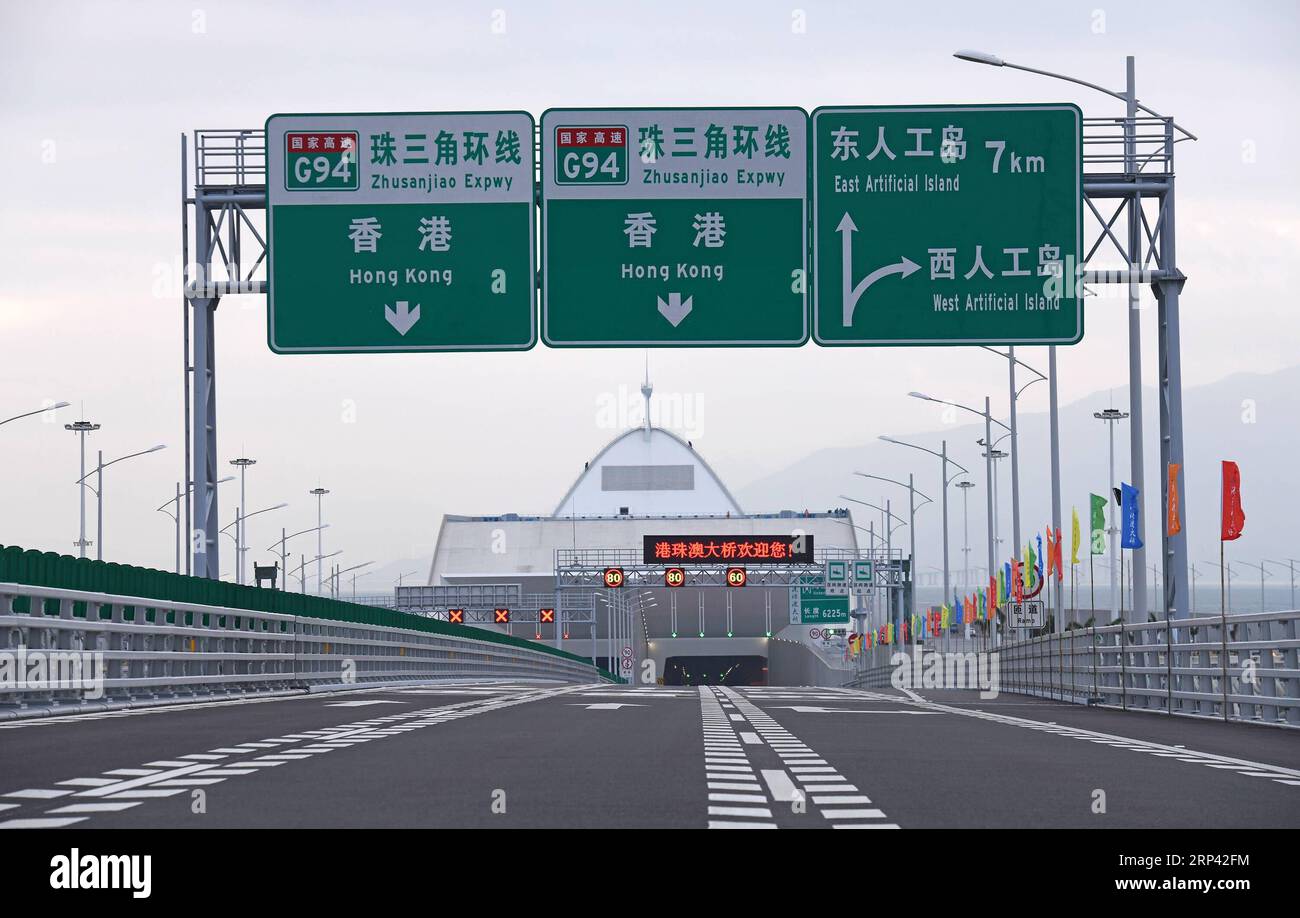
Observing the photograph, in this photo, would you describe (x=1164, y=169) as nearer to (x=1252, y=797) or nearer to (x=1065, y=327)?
(x=1065, y=327)

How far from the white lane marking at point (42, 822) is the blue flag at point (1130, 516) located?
28.1 meters

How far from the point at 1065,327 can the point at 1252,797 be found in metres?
17.6

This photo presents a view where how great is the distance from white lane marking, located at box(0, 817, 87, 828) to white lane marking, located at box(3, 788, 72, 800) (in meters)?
1.13

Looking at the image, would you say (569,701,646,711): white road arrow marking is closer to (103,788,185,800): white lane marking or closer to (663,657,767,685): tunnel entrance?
(103,788,185,800): white lane marking

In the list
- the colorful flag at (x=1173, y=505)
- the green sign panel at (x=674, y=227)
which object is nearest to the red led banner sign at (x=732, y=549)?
the colorful flag at (x=1173, y=505)

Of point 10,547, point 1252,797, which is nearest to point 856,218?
point 10,547

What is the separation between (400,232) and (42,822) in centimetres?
2028

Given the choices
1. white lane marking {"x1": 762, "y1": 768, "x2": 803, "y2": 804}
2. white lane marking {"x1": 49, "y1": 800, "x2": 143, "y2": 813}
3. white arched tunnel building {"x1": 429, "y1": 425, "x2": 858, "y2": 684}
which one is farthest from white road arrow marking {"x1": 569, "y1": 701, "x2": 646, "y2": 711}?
white arched tunnel building {"x1": 429, "y1": 425, "x2": 858, "y2": 684}

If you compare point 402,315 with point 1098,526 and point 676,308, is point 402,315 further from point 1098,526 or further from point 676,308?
point 1098,526

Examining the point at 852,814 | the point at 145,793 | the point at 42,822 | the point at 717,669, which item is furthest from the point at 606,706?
the point at 717,669

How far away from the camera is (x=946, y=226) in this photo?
28.2 m

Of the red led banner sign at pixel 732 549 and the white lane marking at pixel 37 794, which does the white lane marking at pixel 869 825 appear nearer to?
the white lane marking at pixel 37 794

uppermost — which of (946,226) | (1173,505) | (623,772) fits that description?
(946,226)
